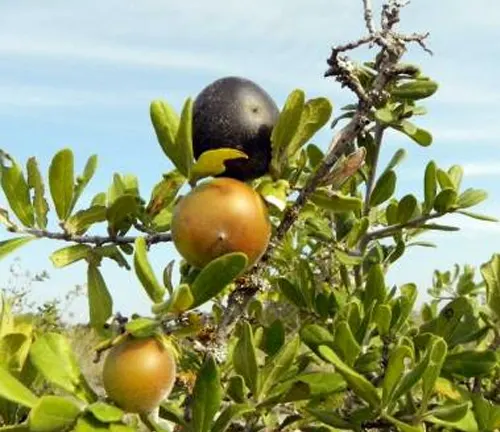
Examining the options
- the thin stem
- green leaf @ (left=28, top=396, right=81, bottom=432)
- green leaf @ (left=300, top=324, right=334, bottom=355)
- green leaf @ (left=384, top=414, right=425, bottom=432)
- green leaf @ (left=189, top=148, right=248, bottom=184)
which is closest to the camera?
green leaf @ (left=28, top=396, right=81, bottom=432)

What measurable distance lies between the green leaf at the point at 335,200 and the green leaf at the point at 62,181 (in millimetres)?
386

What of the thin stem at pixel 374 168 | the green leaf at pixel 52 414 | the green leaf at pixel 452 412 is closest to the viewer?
the green leaf at pixel 52 414

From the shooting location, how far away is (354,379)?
1215 mm

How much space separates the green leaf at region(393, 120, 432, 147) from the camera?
1573 mm

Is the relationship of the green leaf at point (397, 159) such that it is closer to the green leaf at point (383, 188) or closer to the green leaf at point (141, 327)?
the green leaf at point (383, 188)

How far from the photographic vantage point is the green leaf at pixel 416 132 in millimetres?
1573

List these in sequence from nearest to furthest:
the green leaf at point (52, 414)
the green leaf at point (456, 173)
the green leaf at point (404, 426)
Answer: the green leaf at point (52, 414)
the green leaf at point (404, 426)
the green leaf at point (456, 173)

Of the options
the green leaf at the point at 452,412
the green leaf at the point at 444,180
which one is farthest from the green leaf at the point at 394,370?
the green leaf at the point at 444,180

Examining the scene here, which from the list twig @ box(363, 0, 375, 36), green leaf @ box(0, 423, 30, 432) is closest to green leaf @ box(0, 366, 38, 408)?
green leaf @ box(0, 423, 30, 432)

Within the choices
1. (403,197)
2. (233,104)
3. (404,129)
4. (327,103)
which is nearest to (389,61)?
(327,103)

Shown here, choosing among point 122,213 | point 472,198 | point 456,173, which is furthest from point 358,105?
point 456,173

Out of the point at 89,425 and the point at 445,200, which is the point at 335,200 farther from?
the point at 445,200

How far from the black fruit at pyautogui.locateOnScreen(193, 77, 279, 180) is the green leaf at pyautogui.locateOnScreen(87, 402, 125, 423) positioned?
1.21 ft

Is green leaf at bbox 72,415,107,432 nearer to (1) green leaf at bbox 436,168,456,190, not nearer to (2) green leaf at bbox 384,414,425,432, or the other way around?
(2) green leaf at bbox 384,414,425,432
